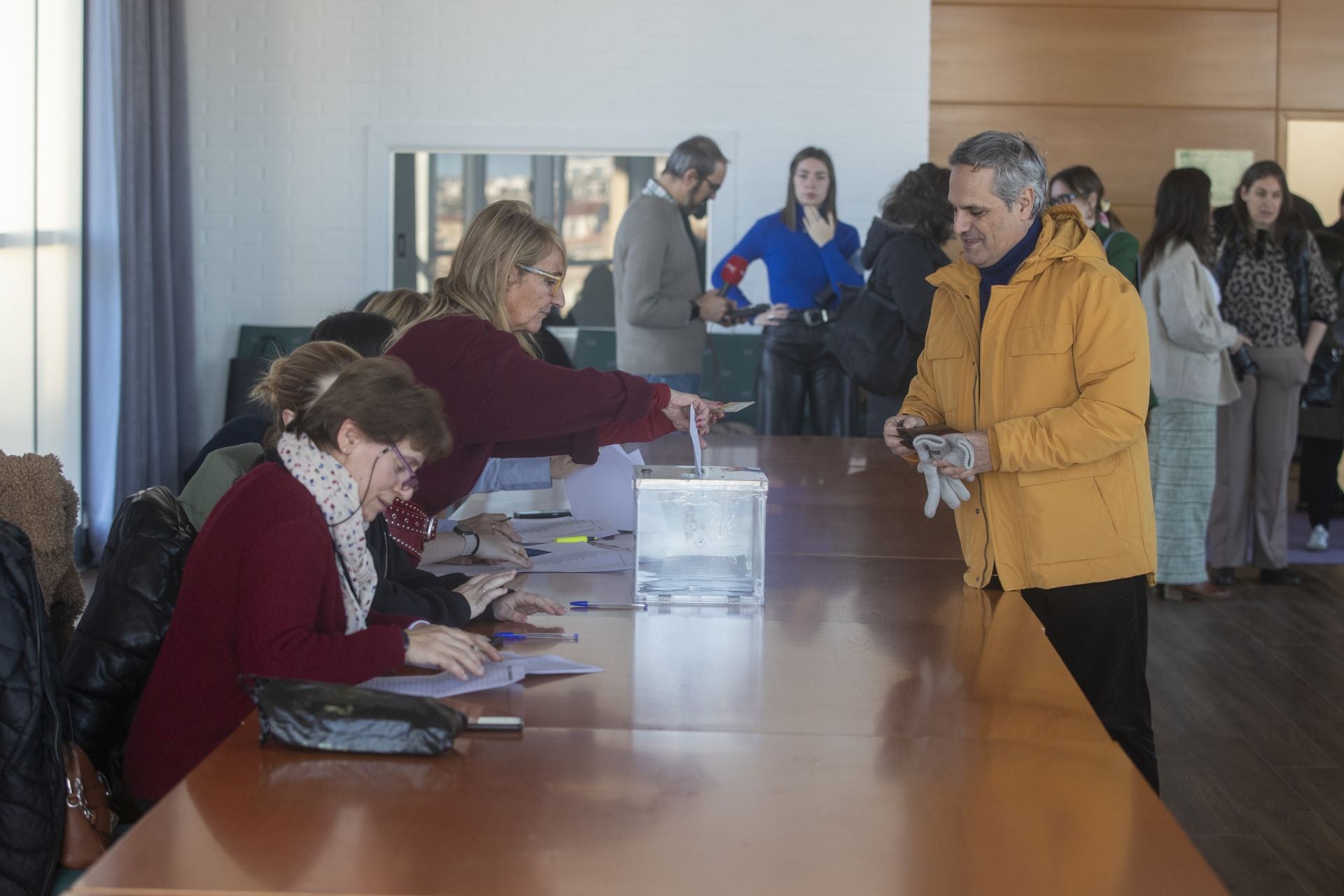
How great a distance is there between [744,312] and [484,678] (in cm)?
338

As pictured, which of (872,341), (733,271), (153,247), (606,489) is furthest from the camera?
(153,247)

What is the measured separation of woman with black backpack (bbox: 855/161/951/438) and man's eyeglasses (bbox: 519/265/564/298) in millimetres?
1672

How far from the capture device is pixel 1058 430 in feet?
7.41

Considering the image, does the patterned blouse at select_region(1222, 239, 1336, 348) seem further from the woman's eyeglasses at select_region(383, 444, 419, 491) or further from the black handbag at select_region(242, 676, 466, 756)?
the black handbag at select_region(242, 676, 466, 756)

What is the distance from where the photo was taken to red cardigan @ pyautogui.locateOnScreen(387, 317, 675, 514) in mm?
2383

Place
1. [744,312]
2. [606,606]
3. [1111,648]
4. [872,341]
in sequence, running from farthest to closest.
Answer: [744,312] < [872,341] < [1111,648] < [606,606]

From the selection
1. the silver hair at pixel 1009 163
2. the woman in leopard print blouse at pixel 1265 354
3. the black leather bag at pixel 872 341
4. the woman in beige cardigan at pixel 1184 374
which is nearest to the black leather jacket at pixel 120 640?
the silver hair at pixel 1009 163

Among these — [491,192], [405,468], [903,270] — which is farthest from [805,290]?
[405,468]

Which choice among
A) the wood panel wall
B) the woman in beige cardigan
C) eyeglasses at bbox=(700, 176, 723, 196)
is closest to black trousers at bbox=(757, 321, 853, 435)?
eyeglasses at bbox=(700, 176, 723, 196)

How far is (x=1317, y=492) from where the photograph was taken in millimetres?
6117

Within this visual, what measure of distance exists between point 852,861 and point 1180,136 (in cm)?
630

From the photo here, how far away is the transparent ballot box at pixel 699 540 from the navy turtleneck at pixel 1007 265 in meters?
0.57

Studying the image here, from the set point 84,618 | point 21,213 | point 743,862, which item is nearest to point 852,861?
point 743,862

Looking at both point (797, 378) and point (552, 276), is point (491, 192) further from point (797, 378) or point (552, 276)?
point (552, 276)
